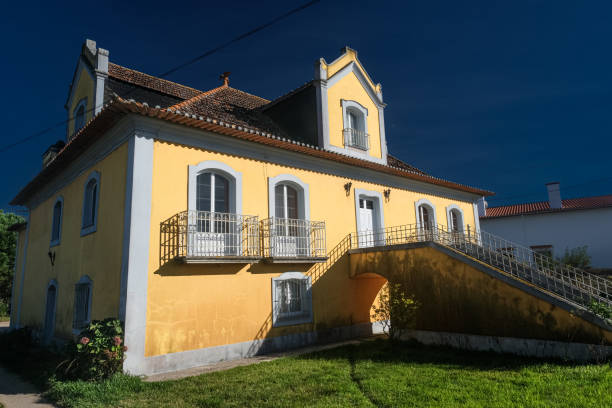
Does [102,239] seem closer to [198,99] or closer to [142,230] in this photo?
[142,230]

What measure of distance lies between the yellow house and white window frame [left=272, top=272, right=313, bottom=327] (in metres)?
0.04

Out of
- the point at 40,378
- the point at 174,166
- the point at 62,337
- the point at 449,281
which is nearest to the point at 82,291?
the point at 62,337

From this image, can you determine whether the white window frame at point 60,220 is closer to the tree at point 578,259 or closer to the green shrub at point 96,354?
the green shrub at point 96,354

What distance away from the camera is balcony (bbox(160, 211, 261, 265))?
352 inches

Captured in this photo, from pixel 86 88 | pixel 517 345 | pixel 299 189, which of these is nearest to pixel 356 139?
pixel 299 189

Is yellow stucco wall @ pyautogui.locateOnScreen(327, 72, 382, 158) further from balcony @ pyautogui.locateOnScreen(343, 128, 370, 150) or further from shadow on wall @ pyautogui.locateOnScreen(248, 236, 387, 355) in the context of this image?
shadow on wall @ pyautogui.locateOnScreen(248, 236, 387, 355)

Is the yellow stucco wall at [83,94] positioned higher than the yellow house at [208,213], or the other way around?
the yellow stucco wall at [83,94]

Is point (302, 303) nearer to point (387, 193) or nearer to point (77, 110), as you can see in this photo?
point (387, 193)

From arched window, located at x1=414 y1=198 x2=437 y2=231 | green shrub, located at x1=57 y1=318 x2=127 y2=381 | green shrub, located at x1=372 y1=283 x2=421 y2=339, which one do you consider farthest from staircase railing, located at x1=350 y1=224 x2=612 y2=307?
green shrub, located at x1=57 y1=318 x2=127 y2=381

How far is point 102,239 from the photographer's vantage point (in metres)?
9.77

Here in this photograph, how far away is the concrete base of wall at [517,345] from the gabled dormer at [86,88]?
1130 cm

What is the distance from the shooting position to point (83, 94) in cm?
1323

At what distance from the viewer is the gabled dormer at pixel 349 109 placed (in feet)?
45.0

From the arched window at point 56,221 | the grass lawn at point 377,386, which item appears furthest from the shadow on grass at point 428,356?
the arched window at point 56,221
